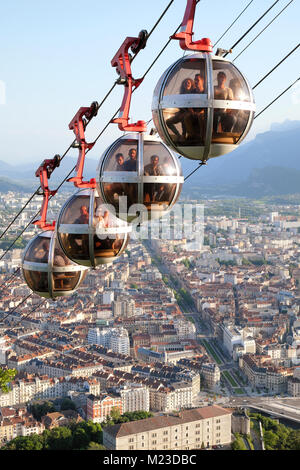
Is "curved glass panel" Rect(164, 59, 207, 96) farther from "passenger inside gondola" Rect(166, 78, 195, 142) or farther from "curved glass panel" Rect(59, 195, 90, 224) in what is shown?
"curved glass panel" Rect(59, 195, 90, 224)

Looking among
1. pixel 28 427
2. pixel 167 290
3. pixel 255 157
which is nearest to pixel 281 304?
pixel 167 290

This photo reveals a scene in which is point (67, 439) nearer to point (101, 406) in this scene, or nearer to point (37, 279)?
point (101, 406)

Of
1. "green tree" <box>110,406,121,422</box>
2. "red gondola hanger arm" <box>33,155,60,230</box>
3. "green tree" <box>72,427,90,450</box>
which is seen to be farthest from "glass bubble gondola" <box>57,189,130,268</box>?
"green tree" <box>110,406,121,422</box>

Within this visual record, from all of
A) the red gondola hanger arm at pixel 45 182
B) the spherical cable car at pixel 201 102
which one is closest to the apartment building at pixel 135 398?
the red gondola hanger arm at pixel 45 182

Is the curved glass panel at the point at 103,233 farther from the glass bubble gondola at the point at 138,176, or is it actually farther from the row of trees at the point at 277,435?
Result: the row of trees at the point at 277,435

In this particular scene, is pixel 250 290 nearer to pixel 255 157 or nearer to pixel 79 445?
pixel 79 445

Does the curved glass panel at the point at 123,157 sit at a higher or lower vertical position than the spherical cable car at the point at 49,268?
higher

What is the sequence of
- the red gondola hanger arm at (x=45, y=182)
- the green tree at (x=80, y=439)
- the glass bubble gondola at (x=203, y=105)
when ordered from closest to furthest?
the glass bubble gondola at (x=203, y=105) < the red gondola hanger arm at (x=45, y=182) < the green tree at (x=80, y=439)

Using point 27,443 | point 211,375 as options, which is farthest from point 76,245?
point 211,375
